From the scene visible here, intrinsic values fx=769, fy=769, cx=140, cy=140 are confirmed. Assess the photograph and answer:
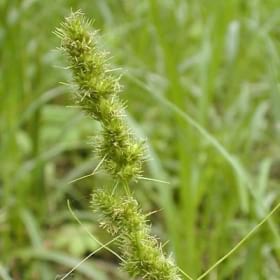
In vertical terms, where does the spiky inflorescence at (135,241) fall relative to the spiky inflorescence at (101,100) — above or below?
below

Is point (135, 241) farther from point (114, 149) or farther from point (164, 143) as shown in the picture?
point (164, 143)

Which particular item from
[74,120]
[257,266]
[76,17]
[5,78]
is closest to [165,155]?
[74,120]

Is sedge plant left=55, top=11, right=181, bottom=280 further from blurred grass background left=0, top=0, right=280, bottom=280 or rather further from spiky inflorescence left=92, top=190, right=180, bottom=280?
blurred grass background left=0, top=0, right=280, bottom=280

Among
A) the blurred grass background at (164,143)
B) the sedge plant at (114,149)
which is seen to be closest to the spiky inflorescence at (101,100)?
the sedge plant at (114,149)

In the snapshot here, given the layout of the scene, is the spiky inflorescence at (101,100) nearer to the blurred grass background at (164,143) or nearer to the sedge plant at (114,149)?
the sedge plant at (114,149)

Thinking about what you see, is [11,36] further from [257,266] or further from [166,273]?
[166,273]

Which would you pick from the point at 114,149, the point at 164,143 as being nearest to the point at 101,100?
the point at 114,149

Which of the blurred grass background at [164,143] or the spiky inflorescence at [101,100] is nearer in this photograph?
the spiky inflorescence at [101,100]
